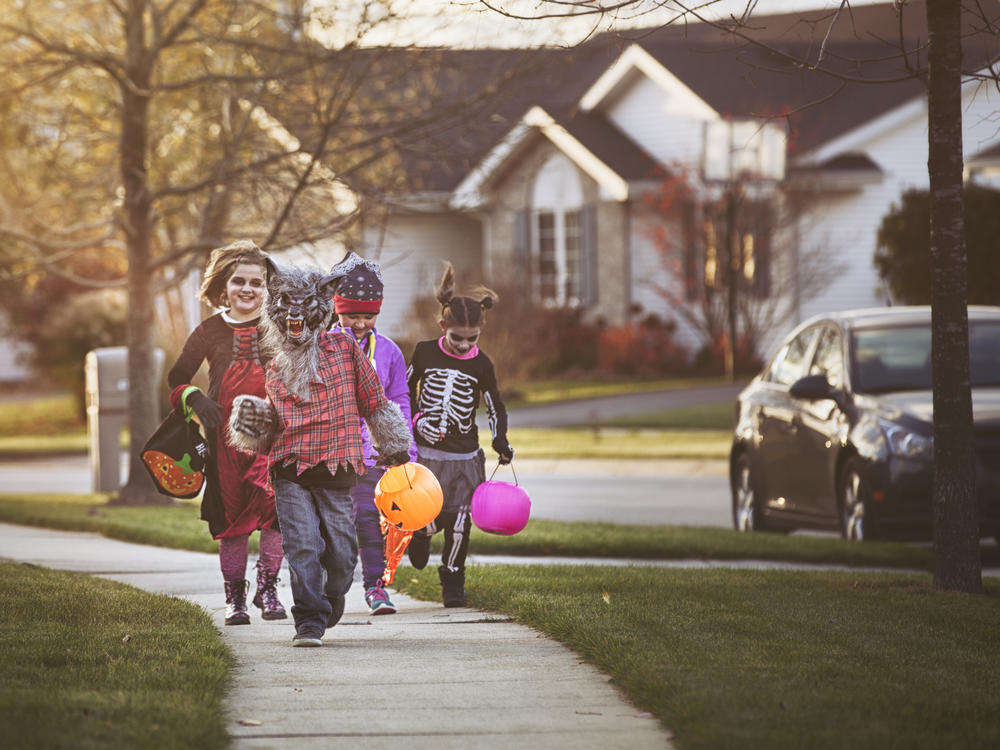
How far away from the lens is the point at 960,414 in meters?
8.32

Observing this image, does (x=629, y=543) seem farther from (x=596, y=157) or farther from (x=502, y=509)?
(x=596, y=157)

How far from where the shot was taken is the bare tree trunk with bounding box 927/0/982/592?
27.1ft

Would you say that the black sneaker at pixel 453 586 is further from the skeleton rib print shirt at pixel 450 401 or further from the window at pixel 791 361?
the window at pixel 791 361

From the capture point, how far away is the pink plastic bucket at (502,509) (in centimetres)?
789

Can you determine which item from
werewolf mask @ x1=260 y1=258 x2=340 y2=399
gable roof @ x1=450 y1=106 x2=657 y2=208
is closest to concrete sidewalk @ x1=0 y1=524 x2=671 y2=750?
werewolf mask @ x1=260 y1=258 x2=340 y2=399

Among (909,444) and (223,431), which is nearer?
(223,431)

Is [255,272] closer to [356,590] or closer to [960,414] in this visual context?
[356,590]

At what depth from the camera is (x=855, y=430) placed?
36.2 ft

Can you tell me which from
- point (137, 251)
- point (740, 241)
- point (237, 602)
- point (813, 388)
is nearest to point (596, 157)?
point (740, 241)

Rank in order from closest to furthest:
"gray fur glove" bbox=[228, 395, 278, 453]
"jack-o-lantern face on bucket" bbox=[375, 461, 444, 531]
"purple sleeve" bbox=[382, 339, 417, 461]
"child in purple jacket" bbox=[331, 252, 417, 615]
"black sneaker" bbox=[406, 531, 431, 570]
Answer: "gray fur glove" bbox=[228, 395, 278, 453] < "jack-o-lantern face on bucket" bbox=[375, 461, 444, 531] < "child in purple jacket" bbox=[331, 252, 417, 615] < "purple sleeve" bbox=[382, 339, 417, 461] < "black sneaker" bbox=[406, 531, 431, 570]

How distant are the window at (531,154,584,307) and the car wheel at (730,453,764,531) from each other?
18.3 metres

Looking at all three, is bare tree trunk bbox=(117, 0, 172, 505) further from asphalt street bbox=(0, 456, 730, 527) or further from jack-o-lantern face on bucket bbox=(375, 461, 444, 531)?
jack-o-lantern face on bucket bbox=(375, 461, 444, 531)

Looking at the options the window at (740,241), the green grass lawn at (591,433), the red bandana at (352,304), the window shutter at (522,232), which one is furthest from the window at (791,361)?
the window shutter at (522,232)

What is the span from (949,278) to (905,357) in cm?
351
